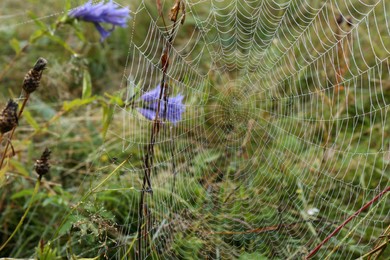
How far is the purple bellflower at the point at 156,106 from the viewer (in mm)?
2340

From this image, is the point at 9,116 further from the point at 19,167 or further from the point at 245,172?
the point at 245,172

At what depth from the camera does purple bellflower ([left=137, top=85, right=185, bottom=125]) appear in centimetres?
Answer: 234

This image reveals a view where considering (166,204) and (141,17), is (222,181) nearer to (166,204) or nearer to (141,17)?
(166,204)

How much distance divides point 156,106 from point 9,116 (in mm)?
819

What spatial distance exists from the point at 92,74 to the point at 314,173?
1.87 metres

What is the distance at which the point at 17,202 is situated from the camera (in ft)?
8.23

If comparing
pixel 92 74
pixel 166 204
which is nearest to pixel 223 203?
pixel 166 204

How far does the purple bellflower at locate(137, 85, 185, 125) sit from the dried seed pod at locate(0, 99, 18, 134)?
2.39ft

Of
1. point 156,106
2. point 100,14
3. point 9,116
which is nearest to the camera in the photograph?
point 9,116

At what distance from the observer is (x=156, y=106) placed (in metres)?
2.33

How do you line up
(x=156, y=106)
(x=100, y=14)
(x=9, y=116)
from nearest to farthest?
(x=9, y=116)
(x=156, y=106)
(x=100, y=14)

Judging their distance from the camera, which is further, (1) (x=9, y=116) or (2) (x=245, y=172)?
(2) (x=245, y=172)

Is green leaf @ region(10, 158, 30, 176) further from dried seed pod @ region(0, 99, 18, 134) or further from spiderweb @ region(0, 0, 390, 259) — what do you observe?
dried seed pod @ region(0, 99, 18, 134)

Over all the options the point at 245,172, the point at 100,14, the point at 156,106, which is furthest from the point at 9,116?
the point at 245,172
